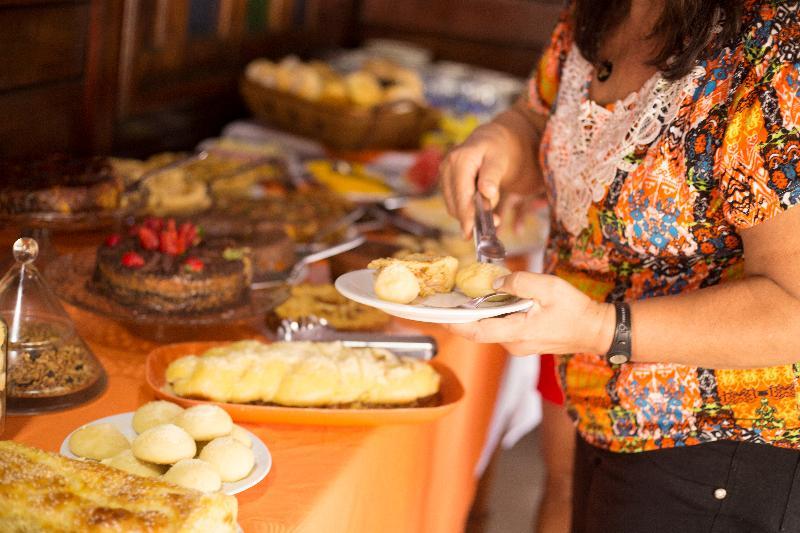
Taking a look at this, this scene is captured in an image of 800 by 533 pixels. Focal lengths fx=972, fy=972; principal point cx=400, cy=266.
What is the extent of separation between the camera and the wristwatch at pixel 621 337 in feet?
4.65

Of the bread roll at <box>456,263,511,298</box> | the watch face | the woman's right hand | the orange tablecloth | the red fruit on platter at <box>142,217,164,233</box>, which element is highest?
the woman's right hand

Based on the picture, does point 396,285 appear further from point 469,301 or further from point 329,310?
point 329,310

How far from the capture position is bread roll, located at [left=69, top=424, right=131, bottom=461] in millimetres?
1281

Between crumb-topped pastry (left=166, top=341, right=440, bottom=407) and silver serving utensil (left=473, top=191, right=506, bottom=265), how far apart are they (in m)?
0.24

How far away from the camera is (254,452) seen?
1375mm

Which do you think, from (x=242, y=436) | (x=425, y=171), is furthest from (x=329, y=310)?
(x=425, y=171)

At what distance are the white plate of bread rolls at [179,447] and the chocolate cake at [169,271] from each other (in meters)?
0.41

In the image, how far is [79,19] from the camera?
2.73 meters

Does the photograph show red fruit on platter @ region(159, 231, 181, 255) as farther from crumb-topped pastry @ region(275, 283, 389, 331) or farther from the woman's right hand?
the woman's right hand

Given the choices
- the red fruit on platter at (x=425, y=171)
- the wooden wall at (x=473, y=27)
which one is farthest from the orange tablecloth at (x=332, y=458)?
the wooden wall at (x=473, y=27)

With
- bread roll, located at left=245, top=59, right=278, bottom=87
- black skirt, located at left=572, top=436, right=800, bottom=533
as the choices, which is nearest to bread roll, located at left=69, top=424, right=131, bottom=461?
black skirt, located at left=572, top=436, right=800, bottom=533

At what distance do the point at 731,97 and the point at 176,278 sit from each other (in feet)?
3.29

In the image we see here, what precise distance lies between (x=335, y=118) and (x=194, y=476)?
2.47 metres

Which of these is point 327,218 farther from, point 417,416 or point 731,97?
point 731,97
